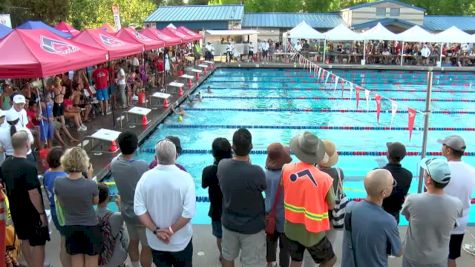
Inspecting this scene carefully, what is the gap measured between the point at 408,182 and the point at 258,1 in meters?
43.2

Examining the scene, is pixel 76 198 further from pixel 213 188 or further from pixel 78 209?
pixel 213 188

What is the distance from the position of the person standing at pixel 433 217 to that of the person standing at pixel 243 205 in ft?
3.59

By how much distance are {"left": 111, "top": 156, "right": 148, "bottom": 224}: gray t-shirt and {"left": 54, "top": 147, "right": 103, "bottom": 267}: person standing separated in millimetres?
377

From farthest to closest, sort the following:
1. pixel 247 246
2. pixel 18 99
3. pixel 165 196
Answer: pixel 18 99
pixel 247 246
pixel 165 196

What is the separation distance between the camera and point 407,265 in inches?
131

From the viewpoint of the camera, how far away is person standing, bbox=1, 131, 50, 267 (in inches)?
148

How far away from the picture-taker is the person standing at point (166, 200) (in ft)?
10.5

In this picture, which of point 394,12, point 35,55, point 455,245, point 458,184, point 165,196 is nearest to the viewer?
point 165,196

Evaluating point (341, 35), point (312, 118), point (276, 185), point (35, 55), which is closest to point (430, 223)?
point (276, 185)

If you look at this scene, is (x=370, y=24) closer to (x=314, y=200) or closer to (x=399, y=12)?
(x=399, y=12)

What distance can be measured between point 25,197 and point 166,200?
1414mm

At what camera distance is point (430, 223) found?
3.09m

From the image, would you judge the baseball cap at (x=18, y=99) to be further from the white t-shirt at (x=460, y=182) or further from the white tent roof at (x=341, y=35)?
the white tent roof at (x=341, y=35)

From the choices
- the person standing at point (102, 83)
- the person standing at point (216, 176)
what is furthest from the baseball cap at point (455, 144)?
the person standing at point (102, 83)
